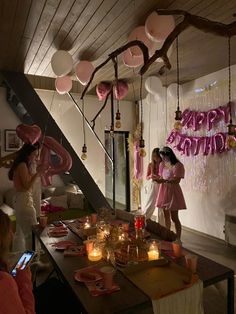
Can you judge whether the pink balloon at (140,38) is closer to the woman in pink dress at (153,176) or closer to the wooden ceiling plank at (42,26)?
the wooden ceiling plank at (42,26)

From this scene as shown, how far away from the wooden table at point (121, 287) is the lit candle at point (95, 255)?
1.2 inches

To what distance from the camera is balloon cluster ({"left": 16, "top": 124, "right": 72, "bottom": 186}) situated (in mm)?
2959

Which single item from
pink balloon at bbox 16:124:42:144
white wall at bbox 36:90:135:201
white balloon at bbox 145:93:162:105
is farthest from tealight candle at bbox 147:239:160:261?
white wall at bbox 36:90:135:201

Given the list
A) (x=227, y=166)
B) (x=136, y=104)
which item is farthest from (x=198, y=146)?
(x=136, y=104)

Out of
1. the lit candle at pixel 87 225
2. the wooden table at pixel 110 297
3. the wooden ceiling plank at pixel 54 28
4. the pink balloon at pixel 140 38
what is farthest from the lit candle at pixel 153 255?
the wooden ceiling plank at pixel 54 28

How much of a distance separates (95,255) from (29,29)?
221cm

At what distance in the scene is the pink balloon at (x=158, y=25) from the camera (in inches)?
78.7

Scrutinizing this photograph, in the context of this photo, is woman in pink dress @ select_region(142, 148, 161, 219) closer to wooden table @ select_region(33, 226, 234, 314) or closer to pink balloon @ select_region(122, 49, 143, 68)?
pink balloon @ select_region(122, 49, 143, 68)

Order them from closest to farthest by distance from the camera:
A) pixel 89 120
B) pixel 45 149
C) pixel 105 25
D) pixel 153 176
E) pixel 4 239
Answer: pixel 4 239
pixel 105 25
pixel 45 149
pixel 153 176
pixel 89 120

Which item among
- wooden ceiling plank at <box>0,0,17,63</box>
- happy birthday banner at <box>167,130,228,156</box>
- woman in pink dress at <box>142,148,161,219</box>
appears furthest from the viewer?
woman in pink dress at <box>142,148,161,219</box>

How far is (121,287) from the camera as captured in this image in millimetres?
1361

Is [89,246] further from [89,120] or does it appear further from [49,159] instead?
[89,120]

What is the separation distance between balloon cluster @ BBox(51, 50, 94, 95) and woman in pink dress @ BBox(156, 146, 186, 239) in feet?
5.18

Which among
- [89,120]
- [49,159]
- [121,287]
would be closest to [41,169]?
[49,159]
